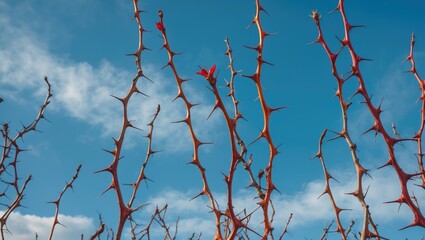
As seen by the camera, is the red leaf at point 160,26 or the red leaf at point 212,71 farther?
the red leaf at point 160,26

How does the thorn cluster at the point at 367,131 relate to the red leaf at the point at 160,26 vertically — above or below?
below

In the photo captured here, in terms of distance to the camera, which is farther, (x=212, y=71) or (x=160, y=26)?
(x=160, y=26)

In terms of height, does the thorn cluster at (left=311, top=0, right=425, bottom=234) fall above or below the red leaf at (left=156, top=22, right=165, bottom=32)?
below

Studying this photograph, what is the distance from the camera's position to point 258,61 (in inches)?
84.2

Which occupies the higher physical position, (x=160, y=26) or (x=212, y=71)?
(x=160, y=26)

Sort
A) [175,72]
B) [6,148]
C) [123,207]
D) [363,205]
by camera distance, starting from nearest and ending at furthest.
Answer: [363,205] → [123,207] → [175,72] → [6,148]

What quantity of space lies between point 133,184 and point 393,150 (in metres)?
1.33

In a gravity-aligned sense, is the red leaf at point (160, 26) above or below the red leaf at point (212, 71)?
above

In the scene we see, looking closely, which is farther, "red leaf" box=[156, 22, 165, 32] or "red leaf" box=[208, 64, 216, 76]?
"red leaf" box=[156, 22, 165, 32]

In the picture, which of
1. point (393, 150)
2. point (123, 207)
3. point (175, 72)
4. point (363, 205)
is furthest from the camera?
point (175, 72)

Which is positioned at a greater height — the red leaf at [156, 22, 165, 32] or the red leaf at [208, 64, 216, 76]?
the red leaf at [156, 22, 165, 32]

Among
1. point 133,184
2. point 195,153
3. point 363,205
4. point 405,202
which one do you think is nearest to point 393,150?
point 405,202

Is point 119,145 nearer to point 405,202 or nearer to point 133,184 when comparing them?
point 133,184

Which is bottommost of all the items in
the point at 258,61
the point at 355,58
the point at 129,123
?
the point at 129,123
